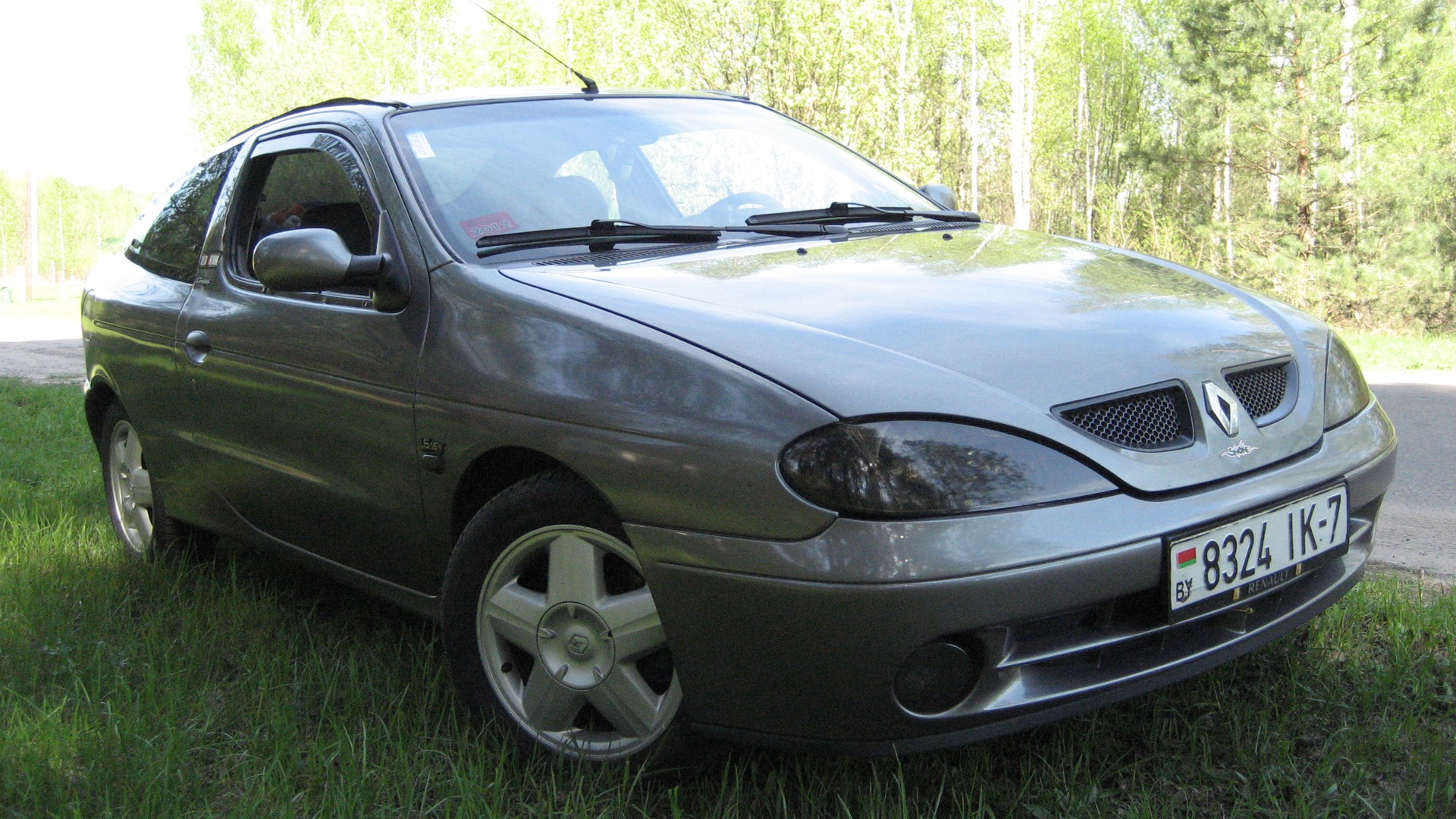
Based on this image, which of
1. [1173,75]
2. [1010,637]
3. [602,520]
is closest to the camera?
[1010,637]

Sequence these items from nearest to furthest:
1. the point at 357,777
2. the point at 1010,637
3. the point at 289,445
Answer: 1. the point at 1010,637
2. the point at 357,777
3. the point at 289,445

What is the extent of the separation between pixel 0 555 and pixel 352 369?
212 centimetres

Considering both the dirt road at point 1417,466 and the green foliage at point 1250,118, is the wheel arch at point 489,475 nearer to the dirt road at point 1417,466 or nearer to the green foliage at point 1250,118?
the dirt road at point 1417,466

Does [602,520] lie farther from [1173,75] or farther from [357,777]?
[1173,75]

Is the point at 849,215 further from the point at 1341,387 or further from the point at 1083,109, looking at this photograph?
the point at 1083,109

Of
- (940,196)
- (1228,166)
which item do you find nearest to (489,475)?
(940,196)

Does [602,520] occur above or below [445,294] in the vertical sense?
below

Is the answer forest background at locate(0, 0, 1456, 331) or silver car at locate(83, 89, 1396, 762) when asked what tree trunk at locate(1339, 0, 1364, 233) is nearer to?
forest background at locate(0, 0, 1456, 331)

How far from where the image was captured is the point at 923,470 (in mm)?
1989

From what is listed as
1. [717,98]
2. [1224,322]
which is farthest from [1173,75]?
[1224,322]

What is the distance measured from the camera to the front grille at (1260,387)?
2.39 metres

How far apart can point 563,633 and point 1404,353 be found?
35.9 feet

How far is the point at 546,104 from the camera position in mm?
3535

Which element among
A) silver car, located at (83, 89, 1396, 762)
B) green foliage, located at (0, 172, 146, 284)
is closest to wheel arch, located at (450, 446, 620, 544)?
silver car, located at (83, 89, 1396, 762)
